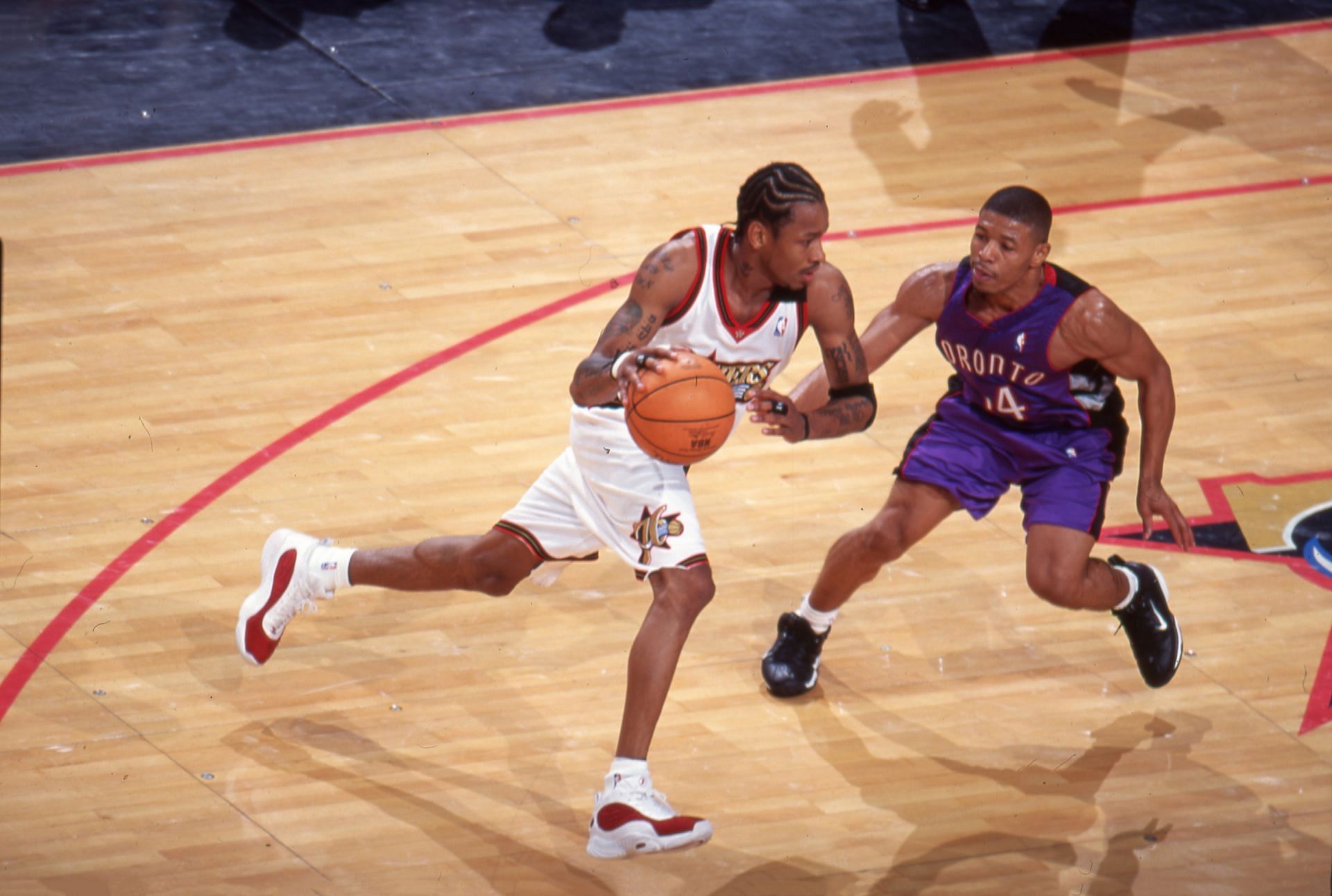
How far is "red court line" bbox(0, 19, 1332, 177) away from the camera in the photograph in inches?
386

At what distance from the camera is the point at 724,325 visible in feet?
17.4

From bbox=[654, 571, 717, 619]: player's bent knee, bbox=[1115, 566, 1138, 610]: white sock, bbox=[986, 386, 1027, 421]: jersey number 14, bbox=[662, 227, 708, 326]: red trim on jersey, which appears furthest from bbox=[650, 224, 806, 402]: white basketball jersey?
bbox=[1115, 566, 1138, 610]: white sock

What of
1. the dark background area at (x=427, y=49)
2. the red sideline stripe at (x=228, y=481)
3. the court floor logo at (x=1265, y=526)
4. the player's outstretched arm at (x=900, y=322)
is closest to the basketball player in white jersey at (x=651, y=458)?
the player's outstretched arm at (x=900, y=322)

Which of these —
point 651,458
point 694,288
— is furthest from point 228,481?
point 694,288

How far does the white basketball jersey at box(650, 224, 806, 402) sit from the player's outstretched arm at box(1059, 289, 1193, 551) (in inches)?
38.1

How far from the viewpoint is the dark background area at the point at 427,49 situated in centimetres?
1034

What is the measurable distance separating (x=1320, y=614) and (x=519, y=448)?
10.8 ft

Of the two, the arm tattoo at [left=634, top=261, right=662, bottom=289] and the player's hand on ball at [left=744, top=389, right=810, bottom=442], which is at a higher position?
the arm tattoo at [left=634, top=261, right=662, bottom=289]

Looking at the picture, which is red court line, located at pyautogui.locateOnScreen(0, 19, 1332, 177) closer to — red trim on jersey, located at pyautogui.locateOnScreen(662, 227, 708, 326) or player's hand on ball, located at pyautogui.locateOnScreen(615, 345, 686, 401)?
red trim on jersey, located at pyautogui.locateOnScreen(662, 227, 708, 326)

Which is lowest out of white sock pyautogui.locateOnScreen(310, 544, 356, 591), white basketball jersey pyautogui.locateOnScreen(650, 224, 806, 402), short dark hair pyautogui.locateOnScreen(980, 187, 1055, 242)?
white sock pyautogui.locateOnScreen(310, 544, 356, 591)

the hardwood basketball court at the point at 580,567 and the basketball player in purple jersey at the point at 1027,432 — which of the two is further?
the basketball player in purple jersey at the point at 1027,432

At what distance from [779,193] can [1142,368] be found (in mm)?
1454

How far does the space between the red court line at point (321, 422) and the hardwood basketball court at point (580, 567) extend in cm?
2

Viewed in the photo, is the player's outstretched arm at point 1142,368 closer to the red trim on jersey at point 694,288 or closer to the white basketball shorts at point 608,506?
the red trim on jersey at point 694,288
